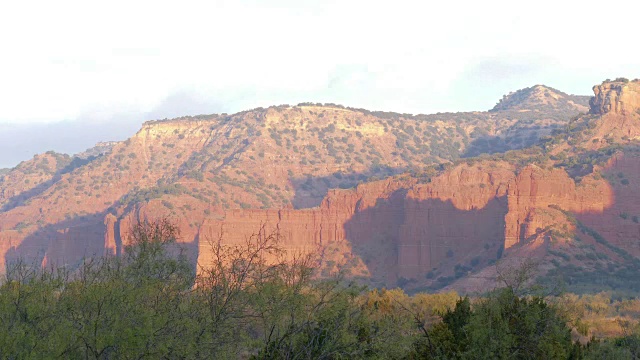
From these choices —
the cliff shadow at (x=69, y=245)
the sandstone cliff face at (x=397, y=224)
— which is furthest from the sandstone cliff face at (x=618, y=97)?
the cliff shadow at (x=69, y=245)

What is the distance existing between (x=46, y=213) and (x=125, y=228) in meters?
45.4

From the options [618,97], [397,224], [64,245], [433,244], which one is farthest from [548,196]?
[64,245]

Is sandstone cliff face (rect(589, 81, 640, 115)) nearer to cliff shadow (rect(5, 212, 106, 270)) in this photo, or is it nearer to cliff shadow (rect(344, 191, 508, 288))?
cliff shadow (rect(344, 191, 508, 288))

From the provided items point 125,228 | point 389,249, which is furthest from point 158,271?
point 125,228

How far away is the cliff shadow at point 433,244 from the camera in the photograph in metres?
111

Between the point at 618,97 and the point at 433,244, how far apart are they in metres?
37.5

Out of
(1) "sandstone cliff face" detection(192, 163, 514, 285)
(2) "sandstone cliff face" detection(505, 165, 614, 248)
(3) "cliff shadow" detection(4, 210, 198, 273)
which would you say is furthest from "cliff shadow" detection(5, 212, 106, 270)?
(2) "sandstone cliff face" detection(505, 165, 614, 248)

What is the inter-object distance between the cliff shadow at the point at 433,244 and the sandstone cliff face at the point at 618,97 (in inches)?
1224

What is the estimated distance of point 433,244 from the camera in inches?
4567

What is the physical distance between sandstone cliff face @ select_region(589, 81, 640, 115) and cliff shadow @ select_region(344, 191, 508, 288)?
1224 inches

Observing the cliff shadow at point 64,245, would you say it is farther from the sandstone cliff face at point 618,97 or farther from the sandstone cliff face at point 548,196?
the sandstone cliff face at point 618,97

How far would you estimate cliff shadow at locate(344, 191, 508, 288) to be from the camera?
364 feet

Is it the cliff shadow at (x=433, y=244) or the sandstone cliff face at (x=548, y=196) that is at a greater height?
the sandstone cliff face at (x=548, y=196)

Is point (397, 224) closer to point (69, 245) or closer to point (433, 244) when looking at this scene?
point (433, 244)
